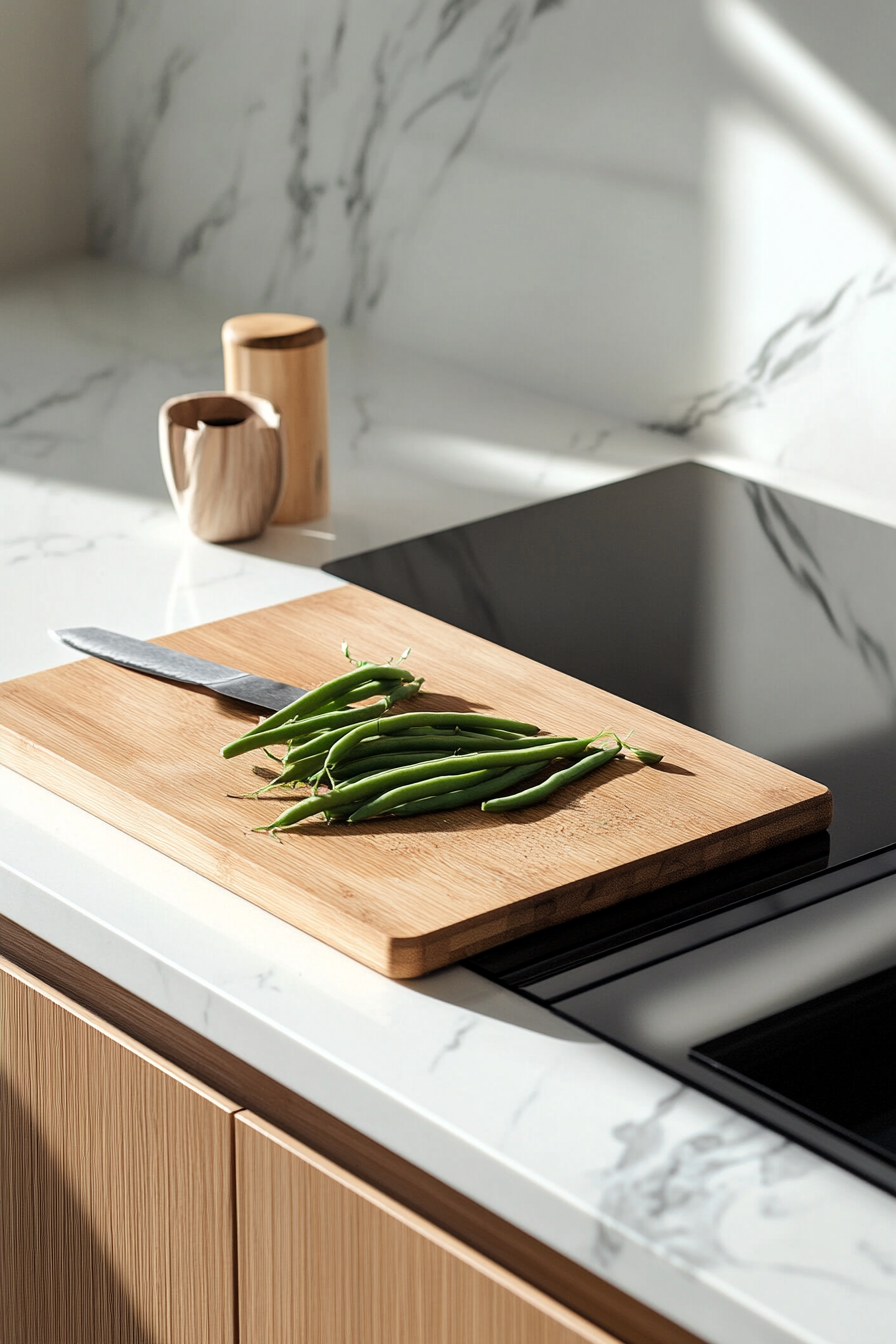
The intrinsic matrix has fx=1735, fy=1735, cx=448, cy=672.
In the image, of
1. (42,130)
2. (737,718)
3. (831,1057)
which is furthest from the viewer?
(42,130)

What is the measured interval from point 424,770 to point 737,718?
11.6 inches

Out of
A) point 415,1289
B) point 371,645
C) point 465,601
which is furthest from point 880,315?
point 415,1289

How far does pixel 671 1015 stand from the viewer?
0.84m

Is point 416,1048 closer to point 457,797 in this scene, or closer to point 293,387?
point 457,797

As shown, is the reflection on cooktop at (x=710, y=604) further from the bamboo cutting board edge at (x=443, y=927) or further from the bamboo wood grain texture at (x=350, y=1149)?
the bamboo wood grain texture at (x=350, y=1149)

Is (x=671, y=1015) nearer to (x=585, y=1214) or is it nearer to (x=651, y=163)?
(x=585, y=1214)

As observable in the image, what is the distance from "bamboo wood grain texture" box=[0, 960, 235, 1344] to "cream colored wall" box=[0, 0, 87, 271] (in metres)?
1.61

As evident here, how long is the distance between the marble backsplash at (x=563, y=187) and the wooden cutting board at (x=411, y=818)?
63 centimetres

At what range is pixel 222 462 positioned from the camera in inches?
57.4

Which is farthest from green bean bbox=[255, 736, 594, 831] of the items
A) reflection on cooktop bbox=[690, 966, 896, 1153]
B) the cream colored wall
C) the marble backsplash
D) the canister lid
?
the cream colored wall

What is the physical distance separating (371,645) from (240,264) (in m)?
1.18

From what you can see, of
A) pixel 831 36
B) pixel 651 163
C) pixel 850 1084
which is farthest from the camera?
pixel 651 163

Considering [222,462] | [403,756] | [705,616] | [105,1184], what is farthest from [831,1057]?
[222,462]

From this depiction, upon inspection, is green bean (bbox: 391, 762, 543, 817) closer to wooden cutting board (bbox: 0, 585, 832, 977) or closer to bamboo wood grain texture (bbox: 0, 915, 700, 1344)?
wooden cutting board (bbox: 0, 585, 832, 977)
